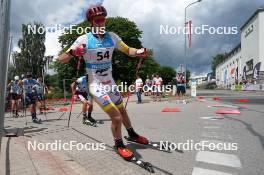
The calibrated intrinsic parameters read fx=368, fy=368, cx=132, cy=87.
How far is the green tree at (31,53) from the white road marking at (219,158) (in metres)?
83.1

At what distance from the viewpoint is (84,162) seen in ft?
19.3

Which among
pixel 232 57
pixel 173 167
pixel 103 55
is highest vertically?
pixel 232 57

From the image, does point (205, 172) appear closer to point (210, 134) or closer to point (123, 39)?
point (210, 134)

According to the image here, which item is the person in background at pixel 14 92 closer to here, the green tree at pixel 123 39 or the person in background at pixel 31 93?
the person in background at pixel 31 93

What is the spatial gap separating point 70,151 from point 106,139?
4.91ft

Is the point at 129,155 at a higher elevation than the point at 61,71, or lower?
lower

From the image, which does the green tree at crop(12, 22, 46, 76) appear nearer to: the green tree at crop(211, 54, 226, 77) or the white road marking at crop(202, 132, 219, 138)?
the white road marking at crop(202, 132, 219, 138)

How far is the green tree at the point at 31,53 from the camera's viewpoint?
86.8 meters

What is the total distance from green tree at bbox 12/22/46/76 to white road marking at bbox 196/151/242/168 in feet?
273

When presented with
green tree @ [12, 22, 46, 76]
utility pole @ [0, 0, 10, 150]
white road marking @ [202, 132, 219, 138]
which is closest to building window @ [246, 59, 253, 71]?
green tree @ [12, 22, 46, 76]

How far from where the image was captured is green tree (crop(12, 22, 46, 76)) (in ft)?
285

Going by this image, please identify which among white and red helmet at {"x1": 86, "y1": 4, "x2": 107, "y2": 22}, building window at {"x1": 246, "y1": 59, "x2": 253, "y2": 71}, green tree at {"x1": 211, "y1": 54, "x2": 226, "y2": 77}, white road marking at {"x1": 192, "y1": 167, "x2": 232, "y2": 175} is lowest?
white road marking at {"x1": 192, "y1": 167, "x2": 232, "y2": 175}

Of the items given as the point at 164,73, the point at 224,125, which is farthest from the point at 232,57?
the point at 224,125

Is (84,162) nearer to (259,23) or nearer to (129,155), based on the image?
(129,155)
